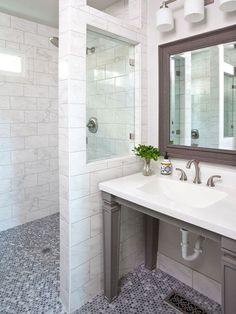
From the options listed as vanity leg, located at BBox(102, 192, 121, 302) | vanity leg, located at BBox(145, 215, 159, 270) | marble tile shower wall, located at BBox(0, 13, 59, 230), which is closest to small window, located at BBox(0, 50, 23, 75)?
marble tile shower wall, located at BBox(0, 13, 59, 230)

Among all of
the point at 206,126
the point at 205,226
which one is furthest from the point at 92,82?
the point at 205,226

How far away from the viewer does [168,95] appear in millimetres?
1825

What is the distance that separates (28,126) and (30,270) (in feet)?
5.10

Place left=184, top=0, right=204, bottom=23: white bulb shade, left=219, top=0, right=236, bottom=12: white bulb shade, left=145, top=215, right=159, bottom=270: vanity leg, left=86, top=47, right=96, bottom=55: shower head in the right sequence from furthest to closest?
left=145, top=215, right=159, bottom=270: vanity leg
left=86, top=47, right=96, bottom=55: shower head
left=184, top=0, right=204, bottom=23: white bulb shade
left=219, top=0, right=236, bottom=12: white bulb shade

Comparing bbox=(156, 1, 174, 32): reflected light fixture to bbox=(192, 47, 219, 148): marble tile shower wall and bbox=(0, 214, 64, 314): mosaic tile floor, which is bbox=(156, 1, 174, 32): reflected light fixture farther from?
bbox=(0, 214, 64, 314): mosaic tile floor

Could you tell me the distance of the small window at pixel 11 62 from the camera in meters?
2.52

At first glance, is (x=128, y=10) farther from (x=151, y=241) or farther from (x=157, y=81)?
(x=151, y=241)

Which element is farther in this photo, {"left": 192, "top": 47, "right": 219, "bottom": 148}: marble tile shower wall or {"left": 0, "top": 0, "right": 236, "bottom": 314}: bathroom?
{"left": 192, "top": 47, "right": 219, "bottom": 148}: marble tile shower wall

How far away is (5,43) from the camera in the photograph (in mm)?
2521

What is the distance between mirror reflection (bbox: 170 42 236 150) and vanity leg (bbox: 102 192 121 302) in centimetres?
70

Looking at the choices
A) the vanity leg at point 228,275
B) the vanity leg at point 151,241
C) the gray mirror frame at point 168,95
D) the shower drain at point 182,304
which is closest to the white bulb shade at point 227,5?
the gray mirror frame at point 168,95

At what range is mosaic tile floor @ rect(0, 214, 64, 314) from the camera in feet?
5.37

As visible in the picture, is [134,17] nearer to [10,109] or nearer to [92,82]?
[92,82]

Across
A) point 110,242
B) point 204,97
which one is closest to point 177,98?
point 204,97
